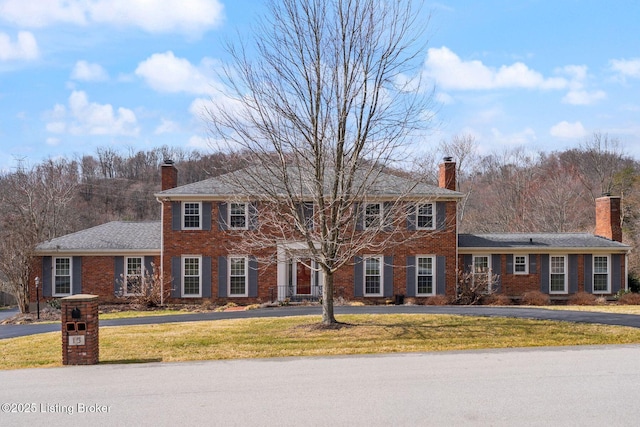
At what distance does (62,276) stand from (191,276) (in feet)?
20.1

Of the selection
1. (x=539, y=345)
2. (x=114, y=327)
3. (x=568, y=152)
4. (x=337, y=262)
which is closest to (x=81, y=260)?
(x=114, y=327)

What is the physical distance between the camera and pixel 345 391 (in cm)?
926

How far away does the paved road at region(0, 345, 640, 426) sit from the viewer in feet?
25.6

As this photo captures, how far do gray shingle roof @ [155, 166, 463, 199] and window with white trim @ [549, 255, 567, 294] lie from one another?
20.6 ft

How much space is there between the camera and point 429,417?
25.3 ft

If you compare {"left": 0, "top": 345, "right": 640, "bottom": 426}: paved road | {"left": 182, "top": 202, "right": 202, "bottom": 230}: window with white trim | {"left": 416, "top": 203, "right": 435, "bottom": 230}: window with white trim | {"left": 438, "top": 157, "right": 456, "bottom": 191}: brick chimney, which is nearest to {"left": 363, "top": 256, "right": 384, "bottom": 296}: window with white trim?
{"left": 416, "top": 203, "right": 435, "bottom": 230}: window with white trim

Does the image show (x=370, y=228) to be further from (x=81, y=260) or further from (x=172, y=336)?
(x=81, y=260)

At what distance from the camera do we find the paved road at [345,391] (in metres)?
7.80

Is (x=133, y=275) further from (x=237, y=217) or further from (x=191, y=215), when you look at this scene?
(x=237, y=217)

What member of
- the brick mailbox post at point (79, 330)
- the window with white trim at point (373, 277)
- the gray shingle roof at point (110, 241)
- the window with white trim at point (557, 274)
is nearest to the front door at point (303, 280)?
the window with white trim at point (373, 277)

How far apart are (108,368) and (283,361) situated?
3.43 meters

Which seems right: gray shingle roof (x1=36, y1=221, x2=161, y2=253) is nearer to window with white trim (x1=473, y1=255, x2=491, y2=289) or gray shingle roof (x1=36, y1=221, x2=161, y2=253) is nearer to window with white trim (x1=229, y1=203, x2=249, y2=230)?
window with white trim (x1=229, y1=203, x2=249, y2=230)

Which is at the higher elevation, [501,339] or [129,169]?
[129,169]

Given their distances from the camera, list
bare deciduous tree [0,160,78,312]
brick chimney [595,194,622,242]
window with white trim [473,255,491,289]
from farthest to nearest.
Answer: brick chimney [595,194,622,242] < window with white trim [473,255,491,289] < bare deciduous tree [0,160,78,312]
